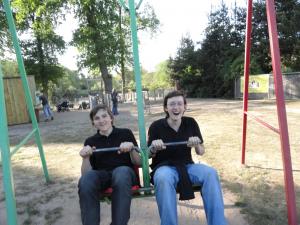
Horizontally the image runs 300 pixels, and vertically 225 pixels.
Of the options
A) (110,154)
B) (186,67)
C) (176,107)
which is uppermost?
(186,67)

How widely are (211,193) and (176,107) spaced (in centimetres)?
86

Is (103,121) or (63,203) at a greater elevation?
(103,121)

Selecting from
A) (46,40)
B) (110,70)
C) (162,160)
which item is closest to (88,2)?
(110,70)

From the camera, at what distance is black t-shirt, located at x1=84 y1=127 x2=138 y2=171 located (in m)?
3.33

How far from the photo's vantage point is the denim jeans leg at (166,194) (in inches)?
113

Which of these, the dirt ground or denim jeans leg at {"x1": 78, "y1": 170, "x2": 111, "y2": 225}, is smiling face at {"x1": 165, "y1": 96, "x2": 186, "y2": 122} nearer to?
denim jeans leg at {"x1": 78, "y1": 170, "x2": 111, "y2": 225}

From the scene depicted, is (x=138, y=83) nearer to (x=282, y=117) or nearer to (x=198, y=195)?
(x=282, y=117)

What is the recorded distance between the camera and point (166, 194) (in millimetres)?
2896

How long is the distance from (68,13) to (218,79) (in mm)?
13756

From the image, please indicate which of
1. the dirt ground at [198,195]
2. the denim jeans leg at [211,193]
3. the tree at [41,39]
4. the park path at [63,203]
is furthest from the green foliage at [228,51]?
the denim jeans leg at [211,193]

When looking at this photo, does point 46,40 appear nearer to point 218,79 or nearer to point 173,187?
point 218,79

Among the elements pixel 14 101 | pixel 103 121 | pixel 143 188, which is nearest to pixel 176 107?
pixel 103 121

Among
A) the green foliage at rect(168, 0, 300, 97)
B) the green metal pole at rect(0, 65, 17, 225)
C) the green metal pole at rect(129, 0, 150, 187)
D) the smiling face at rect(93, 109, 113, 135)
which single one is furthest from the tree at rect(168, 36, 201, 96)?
the green metal pole at rect(0, 65, 17, 225)

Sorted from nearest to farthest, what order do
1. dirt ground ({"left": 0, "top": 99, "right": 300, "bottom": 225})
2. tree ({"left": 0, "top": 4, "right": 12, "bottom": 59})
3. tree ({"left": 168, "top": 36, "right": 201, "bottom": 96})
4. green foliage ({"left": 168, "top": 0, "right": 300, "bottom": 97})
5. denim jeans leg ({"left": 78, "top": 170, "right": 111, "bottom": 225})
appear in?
denim jeans leg ({"left": 78, "top": 170, "right": 111, "bottom": 225}) → dirt ground ({"left": 0, "top": 99, "right": 300, "bottom": 225}) → tree ({"left": 0, "top": 4, "right": 12, "bottom": 59}) → green foliage ({"left": 168, "top": 0, "right": 300, "bottom": 97}) → tree ({"left": 168, "top": 36, "right": 201, "bottom": 96})
